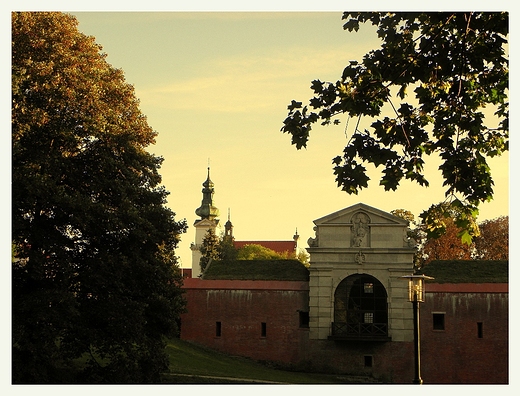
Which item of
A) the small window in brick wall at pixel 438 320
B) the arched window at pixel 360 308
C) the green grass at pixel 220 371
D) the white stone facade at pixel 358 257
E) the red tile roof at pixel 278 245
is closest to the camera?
the green grass at pixel 220 371

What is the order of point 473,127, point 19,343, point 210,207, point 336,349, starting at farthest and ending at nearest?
point 210,207 → point 336,349 → point 19,343 → point 473,127

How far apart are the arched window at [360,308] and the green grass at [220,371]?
2242mm

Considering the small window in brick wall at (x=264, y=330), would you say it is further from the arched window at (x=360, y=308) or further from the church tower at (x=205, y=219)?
the church tower at (x=205, y=219)

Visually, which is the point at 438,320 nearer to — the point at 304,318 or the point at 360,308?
the point at 360,308

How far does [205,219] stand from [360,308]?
2561 inches

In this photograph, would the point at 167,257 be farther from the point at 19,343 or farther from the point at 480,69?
the point at 480,69

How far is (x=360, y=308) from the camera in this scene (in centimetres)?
3406

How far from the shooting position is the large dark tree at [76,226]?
19703 millimetres

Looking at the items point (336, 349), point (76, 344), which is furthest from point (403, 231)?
point (76, 344)

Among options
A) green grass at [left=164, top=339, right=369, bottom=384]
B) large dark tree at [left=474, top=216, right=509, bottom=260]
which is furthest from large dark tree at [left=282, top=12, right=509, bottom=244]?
large dark tree at [left=474, top=216, right=509, bottom=260]

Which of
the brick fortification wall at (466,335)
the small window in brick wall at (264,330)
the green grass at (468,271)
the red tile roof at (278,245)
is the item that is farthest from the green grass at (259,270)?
the red tile roof at (278,245)

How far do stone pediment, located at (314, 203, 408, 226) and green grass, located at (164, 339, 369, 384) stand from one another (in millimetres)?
7041

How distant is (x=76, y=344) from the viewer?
20.8 metres

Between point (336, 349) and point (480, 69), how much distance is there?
76.5ft
